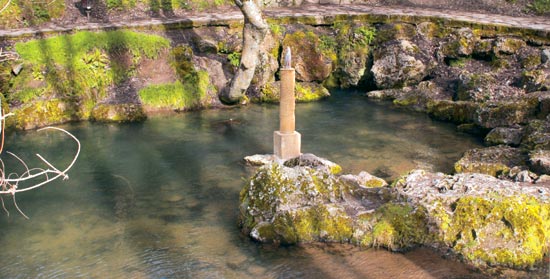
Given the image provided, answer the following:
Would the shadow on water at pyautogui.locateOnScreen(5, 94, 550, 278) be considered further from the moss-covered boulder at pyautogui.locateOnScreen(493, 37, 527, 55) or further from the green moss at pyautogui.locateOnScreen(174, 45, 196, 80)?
the moss-covered boulder at pyautogui.locateOnScreen(493, 37, 527, 55)

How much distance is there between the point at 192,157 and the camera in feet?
47.7

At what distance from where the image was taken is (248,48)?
18266 mm

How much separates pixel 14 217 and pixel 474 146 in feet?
38.6

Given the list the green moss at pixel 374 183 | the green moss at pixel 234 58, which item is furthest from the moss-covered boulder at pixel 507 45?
the green moss at pixel 374 183

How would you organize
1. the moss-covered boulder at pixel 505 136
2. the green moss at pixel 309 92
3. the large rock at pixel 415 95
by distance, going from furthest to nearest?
the green moss at pixel 309 92, the large rock at pixel 415 95, the moss-covered boulder at pixel 505 136

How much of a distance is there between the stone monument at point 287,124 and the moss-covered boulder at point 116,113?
616 cm

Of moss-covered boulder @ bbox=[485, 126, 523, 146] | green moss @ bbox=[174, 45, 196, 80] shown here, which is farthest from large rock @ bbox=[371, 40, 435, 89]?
green moss @ bbox=[174, 45, 196, 80]

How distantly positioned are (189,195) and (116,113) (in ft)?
22.1

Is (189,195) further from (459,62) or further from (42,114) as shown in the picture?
(459,62)

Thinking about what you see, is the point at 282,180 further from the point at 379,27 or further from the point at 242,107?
the point at 379,27

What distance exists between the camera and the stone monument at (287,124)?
13297 mm

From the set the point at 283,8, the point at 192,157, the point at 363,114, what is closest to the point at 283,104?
the point at 192,157

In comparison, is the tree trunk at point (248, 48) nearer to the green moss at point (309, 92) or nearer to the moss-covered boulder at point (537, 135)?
the green moss at point (309, 92)

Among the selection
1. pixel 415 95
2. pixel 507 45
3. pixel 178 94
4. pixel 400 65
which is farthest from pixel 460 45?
pixel 178 94
